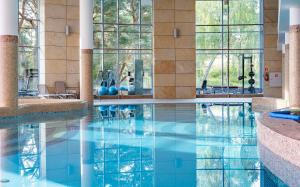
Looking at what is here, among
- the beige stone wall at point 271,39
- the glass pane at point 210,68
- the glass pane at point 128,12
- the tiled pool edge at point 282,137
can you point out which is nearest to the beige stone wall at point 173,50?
the glass pane at point 128,12

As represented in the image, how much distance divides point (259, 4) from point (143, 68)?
24.1 feet

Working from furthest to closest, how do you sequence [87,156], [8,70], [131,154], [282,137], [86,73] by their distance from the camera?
[86,73] < [8,70] < [131,154] < [87,156] < [282,137]

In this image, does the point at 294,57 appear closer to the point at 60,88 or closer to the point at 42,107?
the point at 42,107

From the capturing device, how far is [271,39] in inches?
869

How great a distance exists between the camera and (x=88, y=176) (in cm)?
480

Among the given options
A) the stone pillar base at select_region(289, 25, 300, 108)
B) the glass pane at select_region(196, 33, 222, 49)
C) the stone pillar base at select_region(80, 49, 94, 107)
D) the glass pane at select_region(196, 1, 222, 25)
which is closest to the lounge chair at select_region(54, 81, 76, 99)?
the stone pillar base at select_region(80, 49, 94, 107)

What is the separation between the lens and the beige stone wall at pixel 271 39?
Answer: 72.3 feet

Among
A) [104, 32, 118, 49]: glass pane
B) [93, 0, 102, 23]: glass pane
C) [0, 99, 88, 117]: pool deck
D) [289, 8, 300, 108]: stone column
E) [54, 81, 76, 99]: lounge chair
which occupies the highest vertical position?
[93, 0, 102, 23]: glass pane

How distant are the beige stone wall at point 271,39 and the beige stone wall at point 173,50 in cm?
385

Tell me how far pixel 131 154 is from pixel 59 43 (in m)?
14.6

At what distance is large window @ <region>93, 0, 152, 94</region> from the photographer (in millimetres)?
22312

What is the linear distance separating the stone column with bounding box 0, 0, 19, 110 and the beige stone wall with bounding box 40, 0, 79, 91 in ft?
30.0

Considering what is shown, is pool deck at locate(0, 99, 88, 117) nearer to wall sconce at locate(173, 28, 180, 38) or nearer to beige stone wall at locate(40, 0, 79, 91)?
beige stone wall at locate(40, 0, 79, 91)

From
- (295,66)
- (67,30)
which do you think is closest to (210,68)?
(67,30)
